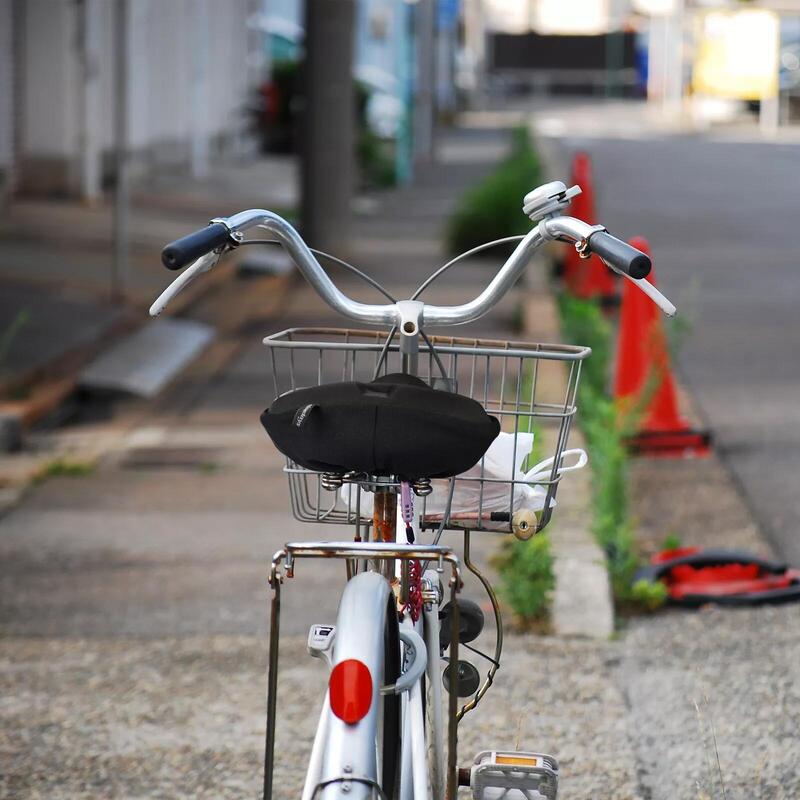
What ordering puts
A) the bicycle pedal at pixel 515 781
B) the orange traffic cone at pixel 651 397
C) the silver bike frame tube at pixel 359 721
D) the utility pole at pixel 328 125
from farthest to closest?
the utility pole at pixel 328 125 < the orange traffic cone at pixel 651 397 < the bicycle pedal at pixel 515 781 < the silver bike frame tube at pixel 359 721

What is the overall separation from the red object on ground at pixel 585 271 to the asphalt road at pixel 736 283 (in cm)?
58

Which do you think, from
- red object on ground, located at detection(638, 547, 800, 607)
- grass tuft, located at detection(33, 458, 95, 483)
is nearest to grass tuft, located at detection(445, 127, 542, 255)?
grass tuft, located at detection(33, 458, 95, 483)

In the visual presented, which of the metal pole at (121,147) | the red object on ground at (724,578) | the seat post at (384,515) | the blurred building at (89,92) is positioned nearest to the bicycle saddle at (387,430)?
the seat post at (384,515)

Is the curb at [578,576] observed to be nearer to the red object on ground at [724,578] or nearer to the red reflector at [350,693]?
the red object on ground at [724,578]

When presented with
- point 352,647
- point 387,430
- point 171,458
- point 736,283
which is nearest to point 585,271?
point 736,283

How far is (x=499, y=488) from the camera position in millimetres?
3043

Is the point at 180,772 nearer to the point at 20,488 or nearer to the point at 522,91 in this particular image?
the point at 20,488

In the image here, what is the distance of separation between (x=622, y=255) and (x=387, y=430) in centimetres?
45

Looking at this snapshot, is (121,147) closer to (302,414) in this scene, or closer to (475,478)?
(475,478)

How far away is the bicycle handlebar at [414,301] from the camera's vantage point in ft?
8.34

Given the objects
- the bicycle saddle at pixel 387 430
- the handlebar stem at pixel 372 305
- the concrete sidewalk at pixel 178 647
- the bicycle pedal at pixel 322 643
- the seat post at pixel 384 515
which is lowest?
the concrete sidewalk at pixel 178 647

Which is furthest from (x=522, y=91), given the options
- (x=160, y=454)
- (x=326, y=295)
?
(x=326, y=295)

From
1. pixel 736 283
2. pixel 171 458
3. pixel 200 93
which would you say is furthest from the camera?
pixel 200 93

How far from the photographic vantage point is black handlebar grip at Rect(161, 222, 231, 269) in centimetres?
255
